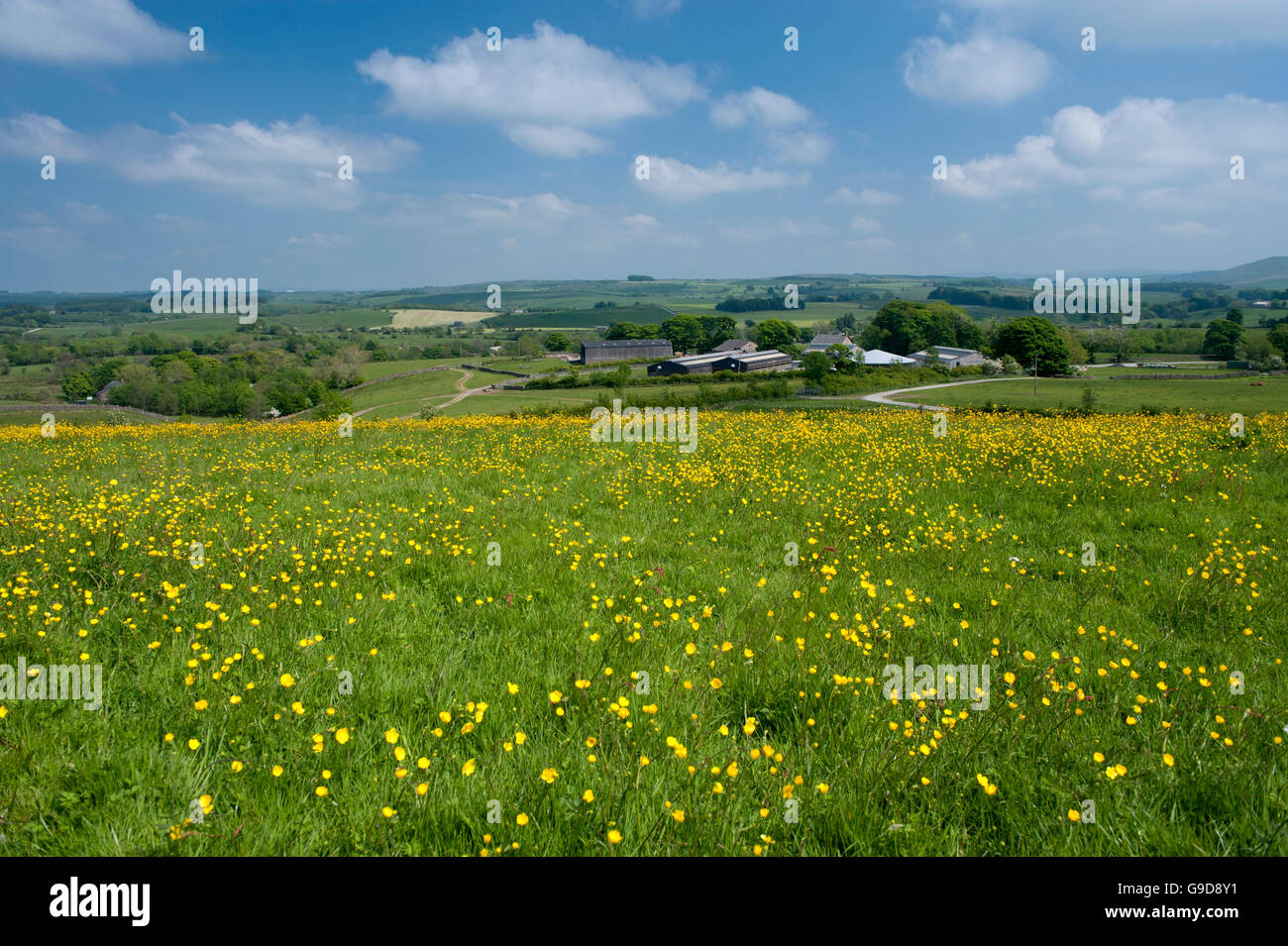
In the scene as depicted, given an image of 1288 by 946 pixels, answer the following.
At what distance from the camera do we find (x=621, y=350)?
156 m

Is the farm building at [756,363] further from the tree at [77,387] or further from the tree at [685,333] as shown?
the tree at [77,387]

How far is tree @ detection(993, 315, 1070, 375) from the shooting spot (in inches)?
4154

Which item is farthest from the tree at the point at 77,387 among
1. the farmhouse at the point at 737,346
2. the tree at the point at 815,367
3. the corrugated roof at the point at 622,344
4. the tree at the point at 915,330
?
the tree at the point at 915,330

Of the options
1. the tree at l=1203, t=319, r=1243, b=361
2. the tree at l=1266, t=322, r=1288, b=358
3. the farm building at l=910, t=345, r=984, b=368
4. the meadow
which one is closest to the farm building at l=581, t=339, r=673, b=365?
the farm building at l=910, t=345, r=984, b=368

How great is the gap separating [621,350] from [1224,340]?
383ft

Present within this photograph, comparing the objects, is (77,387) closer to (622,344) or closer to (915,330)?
(622,344)

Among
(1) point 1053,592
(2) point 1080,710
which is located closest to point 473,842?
(2) point 1080,710

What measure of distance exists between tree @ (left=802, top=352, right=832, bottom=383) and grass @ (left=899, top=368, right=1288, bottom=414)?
2057 cm

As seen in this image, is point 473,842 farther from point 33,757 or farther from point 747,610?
point 747,610

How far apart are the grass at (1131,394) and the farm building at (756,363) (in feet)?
152

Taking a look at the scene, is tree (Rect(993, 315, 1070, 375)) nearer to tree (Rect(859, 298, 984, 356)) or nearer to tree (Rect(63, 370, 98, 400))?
tree (Rect(859, 298, 984, 356))

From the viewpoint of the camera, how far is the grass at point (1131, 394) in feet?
→ 168

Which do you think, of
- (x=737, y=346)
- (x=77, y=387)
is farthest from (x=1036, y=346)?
(x=77, y=387)
